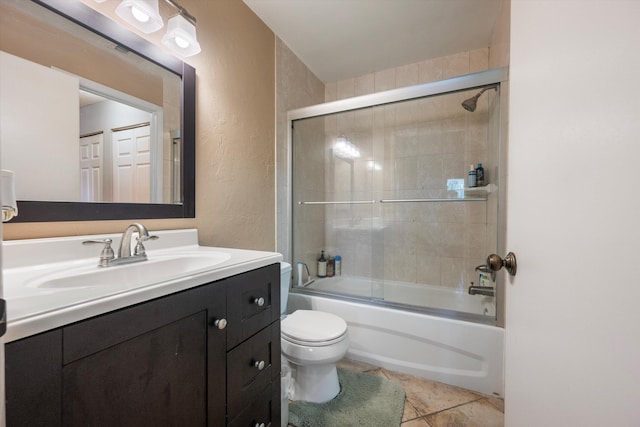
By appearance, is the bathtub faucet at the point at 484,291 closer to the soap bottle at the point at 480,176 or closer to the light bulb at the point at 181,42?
the soap bottle at the point at 480,176

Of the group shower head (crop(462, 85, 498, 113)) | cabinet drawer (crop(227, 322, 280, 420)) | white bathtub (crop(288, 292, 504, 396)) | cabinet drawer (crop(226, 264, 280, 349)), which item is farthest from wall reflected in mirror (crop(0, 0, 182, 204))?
shower head (crop(462, 85, 498, 113))

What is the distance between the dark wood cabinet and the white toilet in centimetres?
33

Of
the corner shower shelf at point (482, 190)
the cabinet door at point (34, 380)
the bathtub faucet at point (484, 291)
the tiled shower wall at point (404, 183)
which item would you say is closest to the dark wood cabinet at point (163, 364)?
the cabinet door at point (34, 380)

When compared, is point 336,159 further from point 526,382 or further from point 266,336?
point 526,382

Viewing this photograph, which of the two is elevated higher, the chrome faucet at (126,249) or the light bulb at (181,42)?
the light bulb at (181,42)

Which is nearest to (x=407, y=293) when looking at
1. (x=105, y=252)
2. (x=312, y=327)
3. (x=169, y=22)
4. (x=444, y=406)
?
(x=444, y=406)

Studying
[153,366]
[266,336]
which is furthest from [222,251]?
[153,366]

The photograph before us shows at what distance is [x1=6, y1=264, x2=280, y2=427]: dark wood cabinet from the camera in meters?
0.46

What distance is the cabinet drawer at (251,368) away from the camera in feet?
2.73

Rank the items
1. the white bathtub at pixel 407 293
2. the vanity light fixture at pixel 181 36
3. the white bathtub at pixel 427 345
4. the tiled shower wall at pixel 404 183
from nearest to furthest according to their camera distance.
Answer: the vanity light fixture at pixel 181 36 → the white bathtub at pixel 427 345 → the white bathtub at pixel 407 293 → the tiled shower wall at pixel 404 183

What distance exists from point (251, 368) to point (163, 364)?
13.7 inches

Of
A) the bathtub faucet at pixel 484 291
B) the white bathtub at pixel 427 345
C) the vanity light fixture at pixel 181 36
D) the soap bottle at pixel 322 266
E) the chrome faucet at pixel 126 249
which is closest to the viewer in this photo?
the chrome faucet at pixel 126 249

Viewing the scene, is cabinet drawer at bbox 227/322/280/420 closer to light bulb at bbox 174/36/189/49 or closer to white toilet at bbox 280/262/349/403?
white toilet at bbox 280/262/349/403

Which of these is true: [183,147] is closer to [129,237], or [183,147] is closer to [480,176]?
[129,237]
